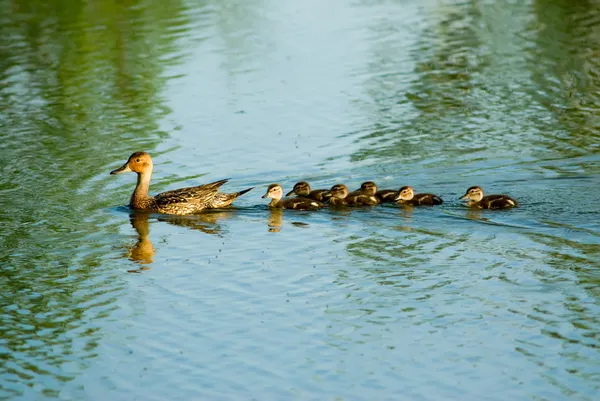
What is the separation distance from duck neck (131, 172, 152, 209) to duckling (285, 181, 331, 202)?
1390mm

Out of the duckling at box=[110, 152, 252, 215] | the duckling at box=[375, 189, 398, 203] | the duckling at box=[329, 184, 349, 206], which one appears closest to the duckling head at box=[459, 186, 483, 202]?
the duckling at box=[375, 189, 398, 203]

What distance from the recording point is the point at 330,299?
8086 mm

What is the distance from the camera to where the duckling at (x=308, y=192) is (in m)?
10.7

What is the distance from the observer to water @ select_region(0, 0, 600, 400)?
7.02 meters

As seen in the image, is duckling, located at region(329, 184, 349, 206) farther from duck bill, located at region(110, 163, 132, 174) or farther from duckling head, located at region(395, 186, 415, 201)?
duck bill, located at region(110, 163, 132, 174)

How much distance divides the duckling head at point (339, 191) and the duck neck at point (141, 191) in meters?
1.85

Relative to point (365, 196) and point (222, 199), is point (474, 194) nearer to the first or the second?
point (365, 196)

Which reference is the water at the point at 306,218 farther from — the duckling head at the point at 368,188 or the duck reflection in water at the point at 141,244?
the duckling head at the point at 368,188

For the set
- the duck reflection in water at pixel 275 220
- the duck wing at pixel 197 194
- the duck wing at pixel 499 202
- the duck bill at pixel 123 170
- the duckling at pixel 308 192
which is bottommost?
the duck reflection in water at pixel 275 220

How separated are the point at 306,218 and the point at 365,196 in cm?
57

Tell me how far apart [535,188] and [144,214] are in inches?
144

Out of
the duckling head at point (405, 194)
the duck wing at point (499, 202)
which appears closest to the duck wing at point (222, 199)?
the duckling head at point (405, 194)

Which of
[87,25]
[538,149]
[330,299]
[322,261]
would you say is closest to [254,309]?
[330,299]

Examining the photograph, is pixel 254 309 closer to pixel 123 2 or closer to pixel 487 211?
pixel 487 211
